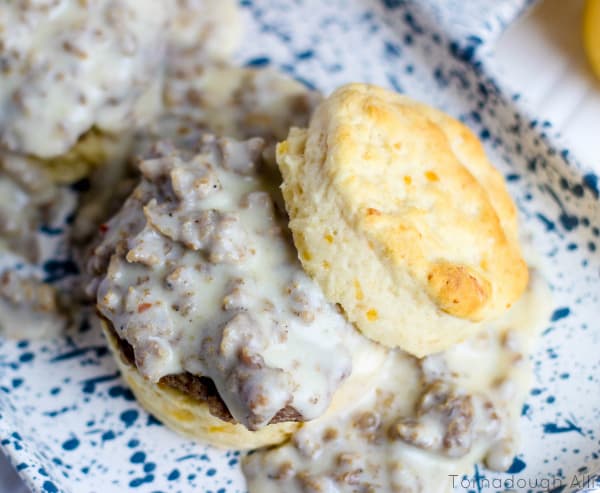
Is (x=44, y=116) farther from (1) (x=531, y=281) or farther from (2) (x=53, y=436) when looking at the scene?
(1) (x=531, y=281)

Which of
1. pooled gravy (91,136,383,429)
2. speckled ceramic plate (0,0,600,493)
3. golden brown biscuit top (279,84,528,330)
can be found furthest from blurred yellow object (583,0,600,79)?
pooled gravy (91,136,383,429)

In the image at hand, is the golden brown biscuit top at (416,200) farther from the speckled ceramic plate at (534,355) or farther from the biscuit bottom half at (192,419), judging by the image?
the biscuit bottom half at (192,419)

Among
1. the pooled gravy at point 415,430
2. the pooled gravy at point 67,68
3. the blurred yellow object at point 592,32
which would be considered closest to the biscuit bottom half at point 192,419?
the pooled gravy at point 415,430

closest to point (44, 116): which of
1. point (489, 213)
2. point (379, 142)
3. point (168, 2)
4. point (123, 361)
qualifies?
point (168, 2)

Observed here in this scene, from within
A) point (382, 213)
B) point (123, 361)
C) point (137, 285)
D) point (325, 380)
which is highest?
point (382, 213)

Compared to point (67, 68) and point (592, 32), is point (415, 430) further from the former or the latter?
point (592, 32)

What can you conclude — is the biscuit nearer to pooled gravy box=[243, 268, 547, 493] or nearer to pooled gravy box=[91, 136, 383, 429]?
pooled gravy box=[91, 136, 383, 429]

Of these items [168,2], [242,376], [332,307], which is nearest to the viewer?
[242,376]
